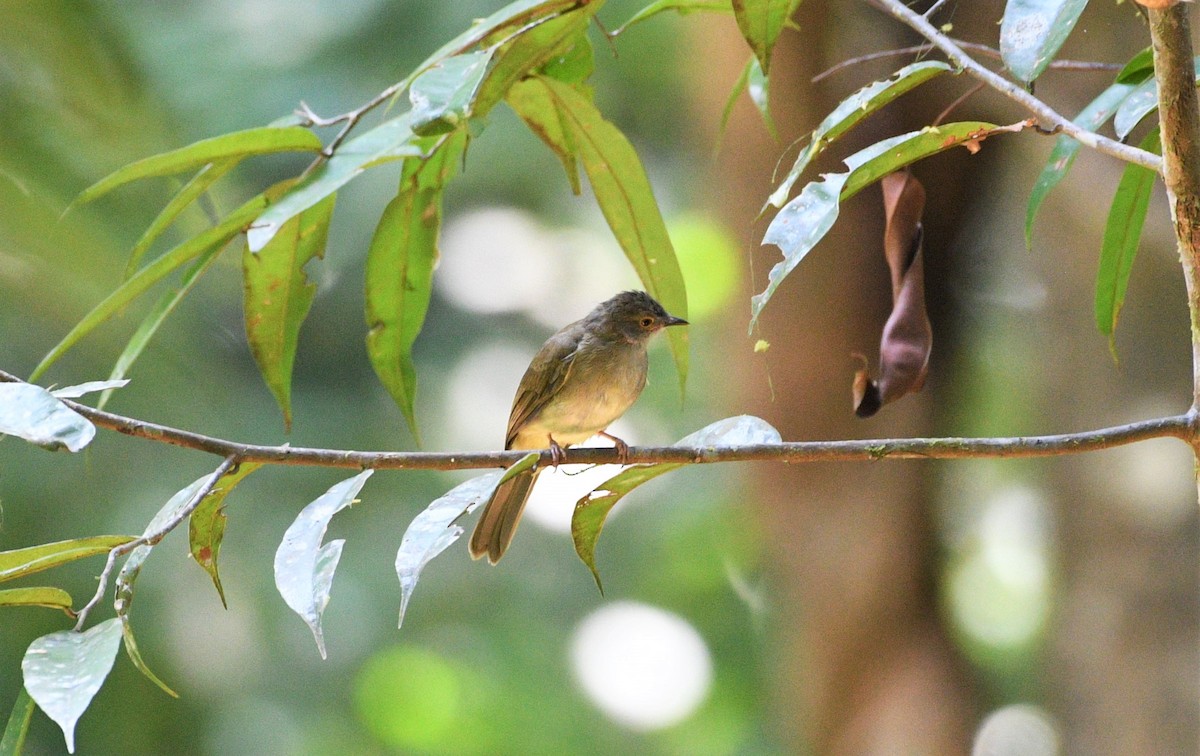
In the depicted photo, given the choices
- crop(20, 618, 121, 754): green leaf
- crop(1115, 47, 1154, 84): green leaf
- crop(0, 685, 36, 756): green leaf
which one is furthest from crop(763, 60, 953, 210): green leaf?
crop(0, 685, 36, 756): green leaf

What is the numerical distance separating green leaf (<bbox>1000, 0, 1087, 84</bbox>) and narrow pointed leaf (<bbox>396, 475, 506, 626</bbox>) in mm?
825

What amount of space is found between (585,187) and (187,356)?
3318mm

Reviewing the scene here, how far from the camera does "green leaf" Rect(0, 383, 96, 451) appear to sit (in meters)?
1.26

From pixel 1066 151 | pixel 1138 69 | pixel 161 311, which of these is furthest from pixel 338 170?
pixel 1138 69

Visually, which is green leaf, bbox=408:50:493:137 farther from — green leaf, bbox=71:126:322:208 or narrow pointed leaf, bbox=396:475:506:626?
narrow pointed leaf, bbox=396:475:506:626

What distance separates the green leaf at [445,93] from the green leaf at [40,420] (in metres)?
0.61

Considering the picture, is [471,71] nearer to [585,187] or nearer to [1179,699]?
[1179,699]

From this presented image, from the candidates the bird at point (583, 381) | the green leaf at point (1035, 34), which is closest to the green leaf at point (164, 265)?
the green leaf at point (1035, 34)

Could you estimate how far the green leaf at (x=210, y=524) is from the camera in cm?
162

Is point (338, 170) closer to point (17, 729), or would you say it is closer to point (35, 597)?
point (35, 597)

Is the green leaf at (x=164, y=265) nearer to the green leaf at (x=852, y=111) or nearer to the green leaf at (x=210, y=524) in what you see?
the green leaf at (x=210, y=524)

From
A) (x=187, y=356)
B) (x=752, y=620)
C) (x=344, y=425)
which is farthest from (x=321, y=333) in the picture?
(x=752, y=620)

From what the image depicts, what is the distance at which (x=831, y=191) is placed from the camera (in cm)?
146

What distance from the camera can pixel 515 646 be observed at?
664 cm
